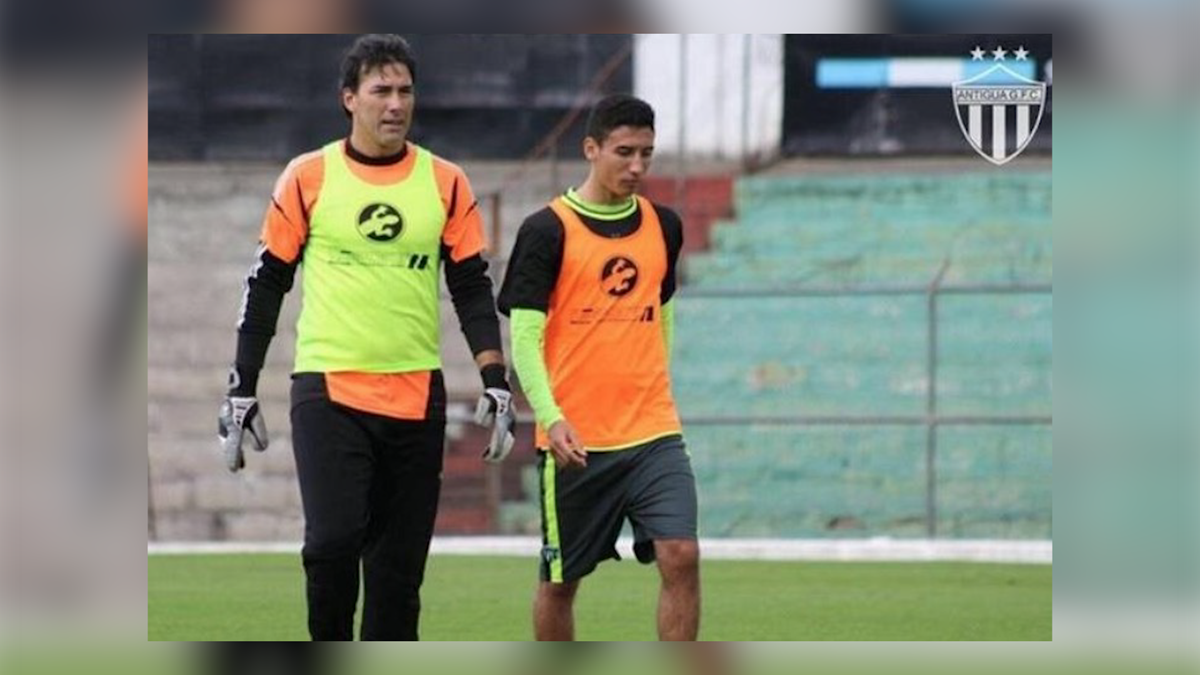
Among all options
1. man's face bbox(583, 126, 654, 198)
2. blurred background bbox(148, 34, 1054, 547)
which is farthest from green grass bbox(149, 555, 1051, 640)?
man's face bbox(583, 126, 654, 198)

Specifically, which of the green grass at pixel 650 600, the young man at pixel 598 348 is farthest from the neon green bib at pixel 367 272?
the green grass at pixel 650 600

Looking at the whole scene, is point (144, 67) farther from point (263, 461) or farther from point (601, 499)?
point (263, 461)

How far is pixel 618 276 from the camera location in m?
8.57

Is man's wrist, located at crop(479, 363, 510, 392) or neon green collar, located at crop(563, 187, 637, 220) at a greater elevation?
neon green collar, located at crop(563, 187, 637, 220)

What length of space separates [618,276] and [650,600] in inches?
155

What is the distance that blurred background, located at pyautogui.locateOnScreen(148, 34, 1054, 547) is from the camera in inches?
500

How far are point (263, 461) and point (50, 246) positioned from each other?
6.09 metres

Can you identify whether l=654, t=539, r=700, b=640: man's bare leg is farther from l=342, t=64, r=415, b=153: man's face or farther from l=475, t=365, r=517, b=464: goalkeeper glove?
l=342, t=64, r=415, b=153: man's face

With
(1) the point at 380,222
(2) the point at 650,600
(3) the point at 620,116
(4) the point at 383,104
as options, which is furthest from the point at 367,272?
(2) the point at 650,600

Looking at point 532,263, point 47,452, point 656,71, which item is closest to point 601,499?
point 532,263

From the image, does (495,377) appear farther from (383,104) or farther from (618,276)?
(383,104)

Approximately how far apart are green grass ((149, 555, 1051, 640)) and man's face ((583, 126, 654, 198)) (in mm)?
2596

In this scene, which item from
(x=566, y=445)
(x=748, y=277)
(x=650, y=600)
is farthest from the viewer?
(x=748, y=277)

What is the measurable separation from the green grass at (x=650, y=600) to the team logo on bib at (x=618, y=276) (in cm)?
235
